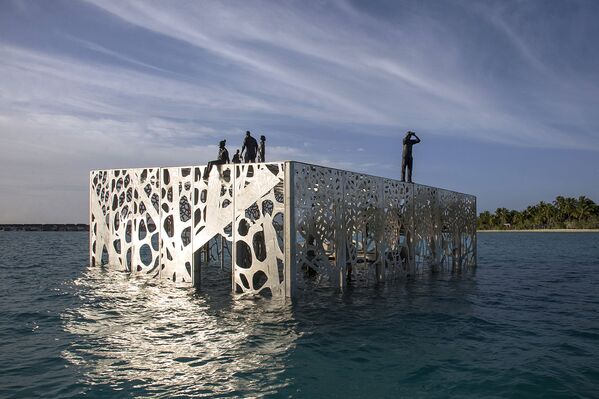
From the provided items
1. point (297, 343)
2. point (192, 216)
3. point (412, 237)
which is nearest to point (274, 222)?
point (192, 216)

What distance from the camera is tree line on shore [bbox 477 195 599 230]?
95.8 metres

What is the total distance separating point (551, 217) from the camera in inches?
3969

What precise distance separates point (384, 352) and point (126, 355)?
434 centimetres

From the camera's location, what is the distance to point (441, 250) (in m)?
22.0

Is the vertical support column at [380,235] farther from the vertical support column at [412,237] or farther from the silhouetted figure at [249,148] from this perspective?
the silhouetted figure at [249,148]

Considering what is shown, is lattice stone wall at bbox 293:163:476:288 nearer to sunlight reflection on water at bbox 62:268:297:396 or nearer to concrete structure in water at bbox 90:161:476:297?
concrete structure in water at bbox 90:161:476:297

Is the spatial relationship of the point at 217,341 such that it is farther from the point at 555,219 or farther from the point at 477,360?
the point at 555,219

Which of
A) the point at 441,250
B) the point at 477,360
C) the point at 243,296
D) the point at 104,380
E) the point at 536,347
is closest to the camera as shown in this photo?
the point at 104,380

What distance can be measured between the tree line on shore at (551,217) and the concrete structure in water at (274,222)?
87.9m

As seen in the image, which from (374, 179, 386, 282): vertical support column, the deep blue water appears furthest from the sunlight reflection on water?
(374, 179, 386, 282): vertical support column

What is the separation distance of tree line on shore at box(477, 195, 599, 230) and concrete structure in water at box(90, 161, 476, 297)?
87.9 m

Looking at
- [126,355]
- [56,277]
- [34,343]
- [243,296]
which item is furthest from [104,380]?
[56,277]

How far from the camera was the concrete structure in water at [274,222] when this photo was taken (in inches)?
508

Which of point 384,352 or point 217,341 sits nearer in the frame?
point 384,352
